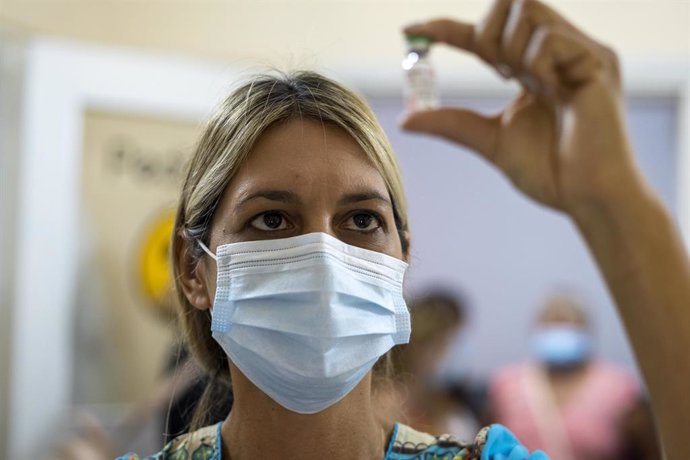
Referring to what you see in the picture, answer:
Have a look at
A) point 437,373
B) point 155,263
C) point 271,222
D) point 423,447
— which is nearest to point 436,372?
point 437,373

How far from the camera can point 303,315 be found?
1.38 m

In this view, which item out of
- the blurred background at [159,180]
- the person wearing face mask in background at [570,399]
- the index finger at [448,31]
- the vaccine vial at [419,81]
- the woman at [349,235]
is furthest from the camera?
the person wearing face mask in background at [570,399]

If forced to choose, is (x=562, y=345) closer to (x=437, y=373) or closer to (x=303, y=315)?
(x=437, y=373)

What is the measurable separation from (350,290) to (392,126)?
3.16 meters

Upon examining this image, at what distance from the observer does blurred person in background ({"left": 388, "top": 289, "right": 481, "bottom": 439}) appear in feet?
12.7

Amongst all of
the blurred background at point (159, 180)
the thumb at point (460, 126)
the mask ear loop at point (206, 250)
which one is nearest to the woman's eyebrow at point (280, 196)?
the mask ear loop at point (206, 250)

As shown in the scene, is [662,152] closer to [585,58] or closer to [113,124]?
[113,124]

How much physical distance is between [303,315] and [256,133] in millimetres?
299

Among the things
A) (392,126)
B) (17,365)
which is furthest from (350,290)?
(392,126)

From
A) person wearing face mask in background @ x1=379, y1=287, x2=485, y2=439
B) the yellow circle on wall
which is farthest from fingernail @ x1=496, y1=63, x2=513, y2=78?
the yellow circle on wall

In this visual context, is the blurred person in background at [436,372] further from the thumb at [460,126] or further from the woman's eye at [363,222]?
the woman's eye at [363,222]

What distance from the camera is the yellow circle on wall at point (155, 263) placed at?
3.87 metres

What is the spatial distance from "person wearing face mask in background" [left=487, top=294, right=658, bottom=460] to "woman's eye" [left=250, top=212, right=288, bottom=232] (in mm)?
2873

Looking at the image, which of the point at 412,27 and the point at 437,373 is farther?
the point at 437,373
